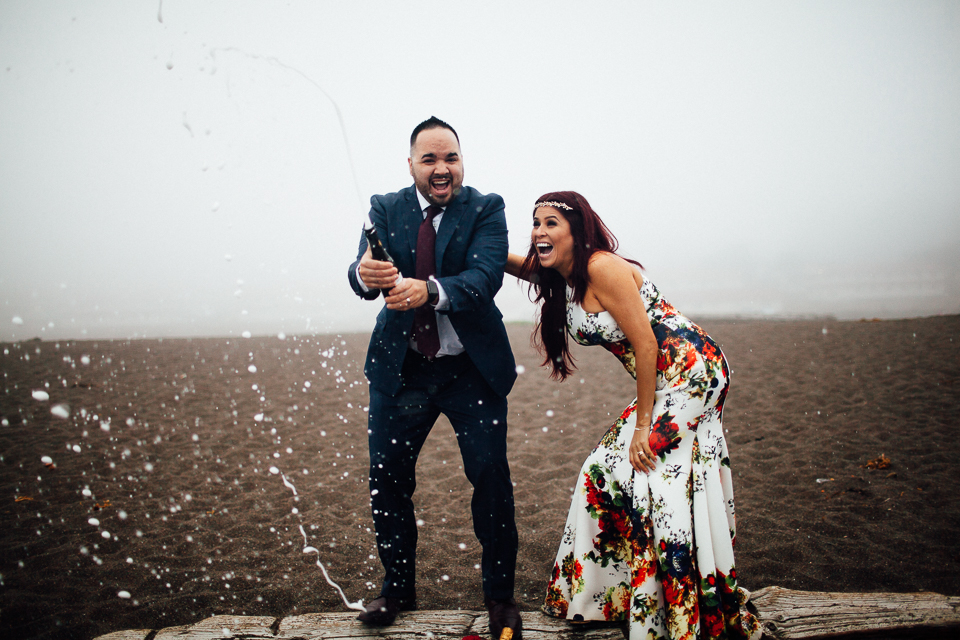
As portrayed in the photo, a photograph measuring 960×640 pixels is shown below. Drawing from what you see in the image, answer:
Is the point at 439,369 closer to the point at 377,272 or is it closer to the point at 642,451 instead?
the point at 377,272

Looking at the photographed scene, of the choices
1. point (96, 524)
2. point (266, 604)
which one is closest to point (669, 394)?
point (266, 604)

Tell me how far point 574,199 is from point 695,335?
2.93ft

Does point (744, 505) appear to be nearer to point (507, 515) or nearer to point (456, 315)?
point (507, 515)

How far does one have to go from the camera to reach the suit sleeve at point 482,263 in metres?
2.20

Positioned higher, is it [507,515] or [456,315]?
[456,315]

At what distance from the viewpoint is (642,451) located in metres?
2.21

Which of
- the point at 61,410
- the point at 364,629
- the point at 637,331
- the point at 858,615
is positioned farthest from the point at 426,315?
the point at 61,410

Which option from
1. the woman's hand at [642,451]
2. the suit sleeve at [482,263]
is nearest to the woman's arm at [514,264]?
the suit sleeve at [482,263]

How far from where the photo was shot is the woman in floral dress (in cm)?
213

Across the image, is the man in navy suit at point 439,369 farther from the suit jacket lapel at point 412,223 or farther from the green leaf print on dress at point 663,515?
the green leaf print on dress at point 663,515

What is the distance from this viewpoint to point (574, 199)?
235cm

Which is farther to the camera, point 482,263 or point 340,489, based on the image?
point 340,489

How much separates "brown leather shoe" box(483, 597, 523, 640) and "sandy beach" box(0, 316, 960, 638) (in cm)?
82

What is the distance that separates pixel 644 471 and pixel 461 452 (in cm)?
87
